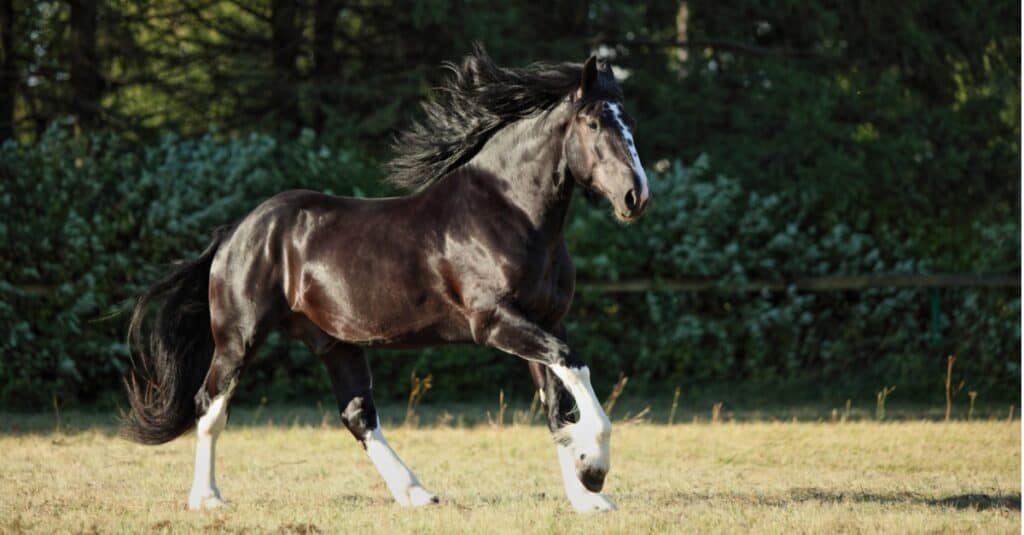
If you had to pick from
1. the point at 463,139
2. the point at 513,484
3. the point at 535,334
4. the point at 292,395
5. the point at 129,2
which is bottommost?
the point at 292,395

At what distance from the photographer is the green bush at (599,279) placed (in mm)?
11500

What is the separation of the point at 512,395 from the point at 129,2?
6606 mm

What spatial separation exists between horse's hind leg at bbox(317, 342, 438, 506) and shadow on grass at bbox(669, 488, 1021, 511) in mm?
1356

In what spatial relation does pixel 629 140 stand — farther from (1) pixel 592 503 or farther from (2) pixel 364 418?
(2) pixel 364 418

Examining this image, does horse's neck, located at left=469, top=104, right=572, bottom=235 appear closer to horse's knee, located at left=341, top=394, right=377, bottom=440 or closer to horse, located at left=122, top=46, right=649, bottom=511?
horse, located at left=122, top=46, right=649, bottom=511

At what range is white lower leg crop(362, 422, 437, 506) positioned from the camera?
635cm

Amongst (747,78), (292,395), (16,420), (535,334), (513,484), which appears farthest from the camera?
(747,78)

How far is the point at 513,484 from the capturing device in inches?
288

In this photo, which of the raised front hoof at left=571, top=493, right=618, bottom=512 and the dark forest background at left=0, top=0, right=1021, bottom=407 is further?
the dark forest background at left=0, top=0, right=1021, bottom=407

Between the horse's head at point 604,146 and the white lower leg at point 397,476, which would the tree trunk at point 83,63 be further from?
the horse's head at point 604,146

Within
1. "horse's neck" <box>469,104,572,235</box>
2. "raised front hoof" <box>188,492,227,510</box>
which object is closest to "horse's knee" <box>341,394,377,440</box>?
"raised front hoof" <box>188,492,227,510</box>

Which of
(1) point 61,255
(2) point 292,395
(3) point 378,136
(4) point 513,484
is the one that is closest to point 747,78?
(3) point 378,136

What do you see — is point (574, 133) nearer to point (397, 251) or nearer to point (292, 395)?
point (397, 251)

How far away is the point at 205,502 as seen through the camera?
20.7 feet
